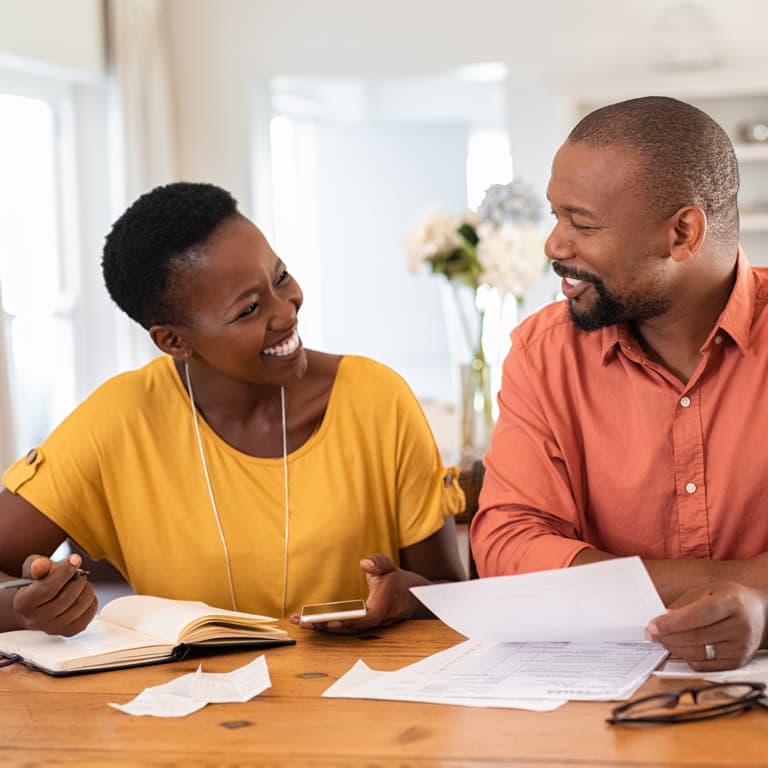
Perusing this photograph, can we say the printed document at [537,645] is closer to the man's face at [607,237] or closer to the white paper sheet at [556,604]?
the white paper sheet at [556,604]

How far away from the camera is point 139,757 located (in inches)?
48.7

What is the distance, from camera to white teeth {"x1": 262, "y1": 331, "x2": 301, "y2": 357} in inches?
76.7

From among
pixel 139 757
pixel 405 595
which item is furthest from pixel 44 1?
pixel 139 757

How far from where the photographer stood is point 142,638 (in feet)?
5.34

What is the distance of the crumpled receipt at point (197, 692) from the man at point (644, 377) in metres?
0.44

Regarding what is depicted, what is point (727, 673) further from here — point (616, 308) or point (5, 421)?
point (5, 421)

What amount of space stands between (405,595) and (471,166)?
659 centimetres

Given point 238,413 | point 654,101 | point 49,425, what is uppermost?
point 654,101

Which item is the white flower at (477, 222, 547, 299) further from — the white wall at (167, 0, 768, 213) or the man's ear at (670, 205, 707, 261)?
the white wall at (167, 0, 768, 213)

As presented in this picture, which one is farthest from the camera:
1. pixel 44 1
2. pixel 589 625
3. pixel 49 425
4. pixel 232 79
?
pixel 232 79

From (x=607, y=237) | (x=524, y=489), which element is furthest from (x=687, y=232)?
(x=524, y=489)

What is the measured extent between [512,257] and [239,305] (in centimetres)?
155

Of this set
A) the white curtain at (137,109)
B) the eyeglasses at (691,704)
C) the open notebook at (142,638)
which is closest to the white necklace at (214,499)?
the open notebook at (142,638)

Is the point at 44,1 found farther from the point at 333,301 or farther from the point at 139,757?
the point at 139,757
